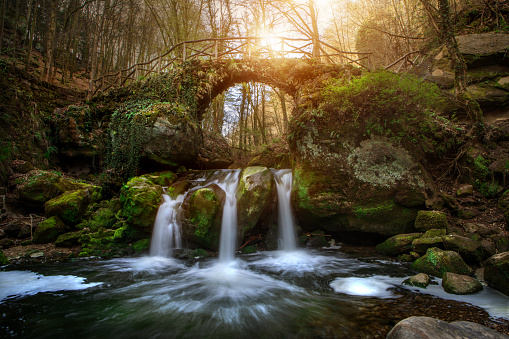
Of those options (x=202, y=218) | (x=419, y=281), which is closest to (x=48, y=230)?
(x=202, y=218)

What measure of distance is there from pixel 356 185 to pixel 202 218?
4.16m

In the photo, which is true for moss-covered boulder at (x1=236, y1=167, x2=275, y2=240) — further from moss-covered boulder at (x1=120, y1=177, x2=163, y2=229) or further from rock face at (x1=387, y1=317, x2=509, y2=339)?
rock face at (x1=387, y1=317, x2=509, y2=339)

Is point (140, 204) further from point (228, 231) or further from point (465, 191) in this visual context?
point (465, 191)

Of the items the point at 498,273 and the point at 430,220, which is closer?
the point at 498,273

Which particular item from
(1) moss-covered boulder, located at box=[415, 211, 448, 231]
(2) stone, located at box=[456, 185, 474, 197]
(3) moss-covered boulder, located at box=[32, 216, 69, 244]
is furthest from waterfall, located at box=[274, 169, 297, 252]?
(3) moss-covered boulder, located at box=[32, 216, 69, 244]

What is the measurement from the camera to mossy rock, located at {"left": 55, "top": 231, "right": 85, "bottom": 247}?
5723 mm

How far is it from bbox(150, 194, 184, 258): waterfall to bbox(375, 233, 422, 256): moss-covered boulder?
5.24 meters

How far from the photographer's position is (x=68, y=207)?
6102 millimetres

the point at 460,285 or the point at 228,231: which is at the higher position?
the point at 228,231

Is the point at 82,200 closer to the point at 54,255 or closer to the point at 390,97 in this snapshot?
the point at 54,255

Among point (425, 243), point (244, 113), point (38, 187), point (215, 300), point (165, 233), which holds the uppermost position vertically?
point (244, 113)

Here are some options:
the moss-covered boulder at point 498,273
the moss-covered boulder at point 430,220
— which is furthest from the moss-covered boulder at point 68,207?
the moss-covered boulder at point 498,273

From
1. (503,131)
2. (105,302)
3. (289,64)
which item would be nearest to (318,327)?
(105,302)

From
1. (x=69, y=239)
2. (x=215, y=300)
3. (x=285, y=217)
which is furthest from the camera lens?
(x=285, y=217)
